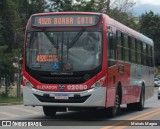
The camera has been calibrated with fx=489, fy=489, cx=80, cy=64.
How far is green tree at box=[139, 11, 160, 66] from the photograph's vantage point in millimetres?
80875

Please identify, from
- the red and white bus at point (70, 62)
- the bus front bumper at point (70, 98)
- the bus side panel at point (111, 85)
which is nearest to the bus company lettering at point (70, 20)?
the red and white bus at point (70, 62)

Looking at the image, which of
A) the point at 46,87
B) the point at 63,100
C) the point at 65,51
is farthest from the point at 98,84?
the point at 46,87

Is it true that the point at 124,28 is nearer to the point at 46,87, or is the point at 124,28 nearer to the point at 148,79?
the point at 46,87

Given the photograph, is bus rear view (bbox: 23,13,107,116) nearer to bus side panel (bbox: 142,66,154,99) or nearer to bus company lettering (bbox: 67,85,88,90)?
bus company lettering (bbox: 67,85,88,90)

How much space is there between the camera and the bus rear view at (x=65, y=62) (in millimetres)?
14820

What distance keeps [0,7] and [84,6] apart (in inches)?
451

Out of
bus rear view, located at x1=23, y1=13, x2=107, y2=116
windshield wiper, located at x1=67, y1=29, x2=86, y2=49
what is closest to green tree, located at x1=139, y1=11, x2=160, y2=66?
bus rear view, located at x1=23, y1=13, x2=107, y2=116

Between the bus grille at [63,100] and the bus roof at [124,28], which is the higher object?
the bus roof at [124,28]

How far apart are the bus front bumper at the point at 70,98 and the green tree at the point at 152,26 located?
66.4m

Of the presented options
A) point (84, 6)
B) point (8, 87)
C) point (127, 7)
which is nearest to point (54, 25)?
point (8, 87)

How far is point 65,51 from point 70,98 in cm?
148

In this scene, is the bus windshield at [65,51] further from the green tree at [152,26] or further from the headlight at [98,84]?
the green tree at [152,26]

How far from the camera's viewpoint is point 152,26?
8219 centimetres

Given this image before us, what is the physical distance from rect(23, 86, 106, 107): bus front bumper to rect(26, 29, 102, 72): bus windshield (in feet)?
2.38
